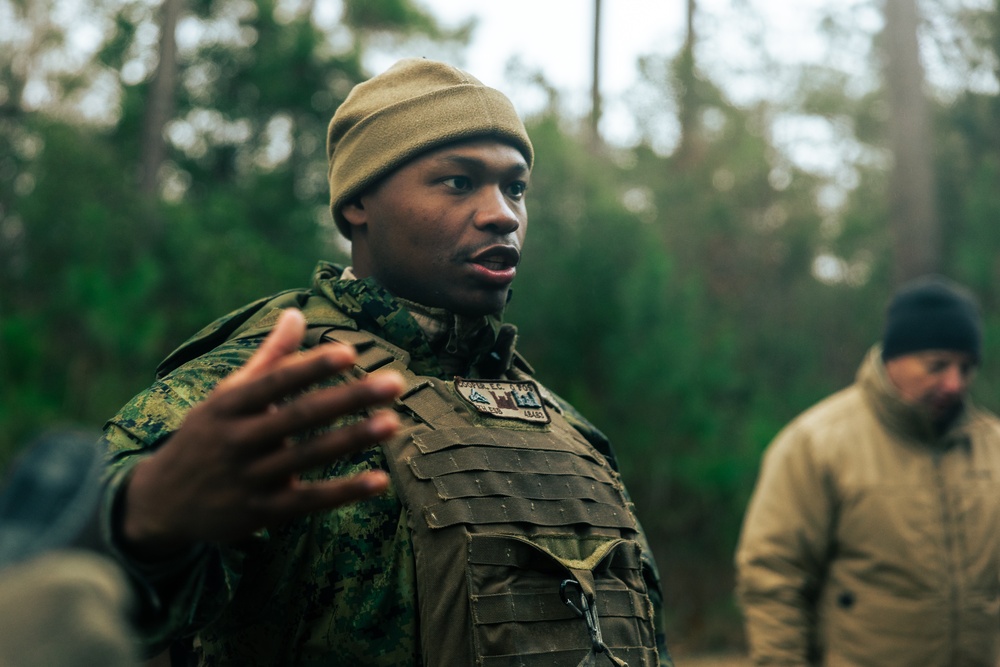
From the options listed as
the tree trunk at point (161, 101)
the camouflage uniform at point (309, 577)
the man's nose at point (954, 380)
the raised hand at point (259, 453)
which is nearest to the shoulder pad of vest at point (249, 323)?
the camouflage uniform at point (309, 577)

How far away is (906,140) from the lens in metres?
11.2

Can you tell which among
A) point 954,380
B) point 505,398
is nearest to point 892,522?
point 954,380

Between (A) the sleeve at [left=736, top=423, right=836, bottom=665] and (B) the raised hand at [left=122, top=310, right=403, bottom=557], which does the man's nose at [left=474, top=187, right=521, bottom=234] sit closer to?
(B) the raised hand at [left=122, top=310, right=403, bottom=557]

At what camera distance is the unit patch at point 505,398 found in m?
2.37

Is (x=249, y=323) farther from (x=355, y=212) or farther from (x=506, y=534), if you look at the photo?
(x=506, y=534)

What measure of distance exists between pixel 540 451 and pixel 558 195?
7255 mm

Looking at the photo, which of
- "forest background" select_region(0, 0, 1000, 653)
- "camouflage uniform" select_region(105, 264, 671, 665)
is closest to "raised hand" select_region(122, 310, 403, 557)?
"camouflage uniform" select_region(105, 264, 671, 665)

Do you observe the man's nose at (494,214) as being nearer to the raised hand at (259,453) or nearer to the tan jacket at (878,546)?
the raised hand at (259,453)

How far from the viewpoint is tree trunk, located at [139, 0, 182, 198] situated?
37.8 feet

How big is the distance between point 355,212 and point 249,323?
0.46 m

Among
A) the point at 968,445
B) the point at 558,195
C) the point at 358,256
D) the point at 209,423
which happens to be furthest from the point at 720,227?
the point at 209,423

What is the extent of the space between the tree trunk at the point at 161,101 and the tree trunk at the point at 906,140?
7913mm

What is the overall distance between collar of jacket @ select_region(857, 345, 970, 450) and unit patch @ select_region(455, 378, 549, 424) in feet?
8.44

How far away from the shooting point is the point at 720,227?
41.4 ft
